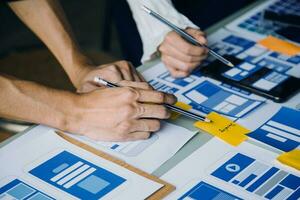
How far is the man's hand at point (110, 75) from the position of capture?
1.33 metres

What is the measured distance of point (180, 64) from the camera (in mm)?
1462

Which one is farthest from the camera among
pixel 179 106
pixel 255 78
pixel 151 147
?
pixel 255 78

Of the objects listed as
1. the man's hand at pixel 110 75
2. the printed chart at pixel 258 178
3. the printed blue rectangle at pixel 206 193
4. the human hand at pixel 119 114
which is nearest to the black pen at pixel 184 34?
the man's hand at pixel 110 75

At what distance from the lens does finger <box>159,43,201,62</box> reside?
1464 millimetres

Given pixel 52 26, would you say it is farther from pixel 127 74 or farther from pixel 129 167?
pixel 129 167

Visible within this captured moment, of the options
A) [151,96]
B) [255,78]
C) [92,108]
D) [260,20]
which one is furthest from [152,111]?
[260,20]

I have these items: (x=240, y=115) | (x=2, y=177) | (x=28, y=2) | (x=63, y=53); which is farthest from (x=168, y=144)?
(x=28, y=2)

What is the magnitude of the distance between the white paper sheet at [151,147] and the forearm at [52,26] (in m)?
0.35

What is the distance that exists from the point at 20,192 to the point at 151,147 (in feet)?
0.98

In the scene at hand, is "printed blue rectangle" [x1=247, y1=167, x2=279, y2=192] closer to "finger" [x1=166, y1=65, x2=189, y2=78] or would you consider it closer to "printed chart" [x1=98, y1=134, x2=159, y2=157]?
"printed chart" [x1=98, y1=134, x2=159, y2=157]

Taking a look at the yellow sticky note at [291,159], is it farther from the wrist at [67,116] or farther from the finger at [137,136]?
the wrist at [67,116]

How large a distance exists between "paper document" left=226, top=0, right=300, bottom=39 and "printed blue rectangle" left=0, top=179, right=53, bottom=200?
90 cm

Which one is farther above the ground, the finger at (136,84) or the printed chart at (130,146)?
the finger at (136,84)

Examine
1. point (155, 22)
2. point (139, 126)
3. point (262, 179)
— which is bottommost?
point (262, 179)
